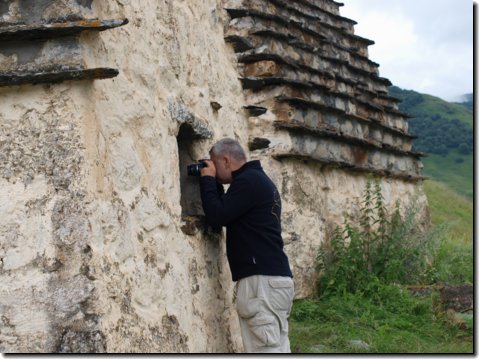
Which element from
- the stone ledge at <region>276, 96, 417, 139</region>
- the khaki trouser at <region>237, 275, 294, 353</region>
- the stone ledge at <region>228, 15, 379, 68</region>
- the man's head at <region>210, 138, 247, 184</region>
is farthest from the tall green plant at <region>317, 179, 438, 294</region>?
the man's head at <region>210, 138, 247, 184</region>

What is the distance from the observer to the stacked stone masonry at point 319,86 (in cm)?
783

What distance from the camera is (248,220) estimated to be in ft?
17.4

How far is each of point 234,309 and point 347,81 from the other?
4195 mm

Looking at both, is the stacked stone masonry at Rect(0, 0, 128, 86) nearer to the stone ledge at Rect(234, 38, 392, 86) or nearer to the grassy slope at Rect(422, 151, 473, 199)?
the stone ledge at Rect(234, 38, 392, 86)

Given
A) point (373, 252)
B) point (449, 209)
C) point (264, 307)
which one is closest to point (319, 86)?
point (373, 252)

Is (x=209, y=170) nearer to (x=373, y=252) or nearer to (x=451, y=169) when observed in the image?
Result: (x=373, y=252)

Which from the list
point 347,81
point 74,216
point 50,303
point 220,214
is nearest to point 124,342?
point 50,303

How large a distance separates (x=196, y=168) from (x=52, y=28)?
4.96 ft

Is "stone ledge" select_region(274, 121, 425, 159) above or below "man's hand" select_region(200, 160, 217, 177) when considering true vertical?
above

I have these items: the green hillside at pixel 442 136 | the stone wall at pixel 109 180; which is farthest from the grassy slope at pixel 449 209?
the green hillside at pixel 442 136

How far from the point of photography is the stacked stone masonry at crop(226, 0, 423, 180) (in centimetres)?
783

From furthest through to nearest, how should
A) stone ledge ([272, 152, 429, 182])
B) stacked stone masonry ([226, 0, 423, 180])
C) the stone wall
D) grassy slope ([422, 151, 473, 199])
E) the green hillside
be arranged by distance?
1. the green hillside
2. grassy slope ([422, 151, 473, 199])
3. stacked stone masonry ([226, 0, 423, 180])
4. stone ledge ([272, 152, 429, 182])
5. the stone wall

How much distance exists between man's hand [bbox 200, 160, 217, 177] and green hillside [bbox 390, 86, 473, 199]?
3976 cm

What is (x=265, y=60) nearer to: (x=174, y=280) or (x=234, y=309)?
(x=234, y=309)
